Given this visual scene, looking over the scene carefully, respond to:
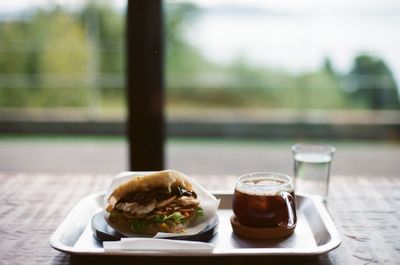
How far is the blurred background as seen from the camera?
511 cm

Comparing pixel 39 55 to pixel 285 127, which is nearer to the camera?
pixel 285 127

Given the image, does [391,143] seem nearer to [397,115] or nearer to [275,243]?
[397,115]

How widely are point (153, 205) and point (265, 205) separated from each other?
0.75 feet

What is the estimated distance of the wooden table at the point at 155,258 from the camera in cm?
106

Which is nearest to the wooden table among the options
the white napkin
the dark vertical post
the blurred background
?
the white napkin

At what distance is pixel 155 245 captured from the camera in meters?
1.05

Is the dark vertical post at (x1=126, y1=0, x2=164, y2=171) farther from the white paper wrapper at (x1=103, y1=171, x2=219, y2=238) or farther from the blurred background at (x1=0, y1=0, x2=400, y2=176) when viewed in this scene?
the blurred background at (x1=0, y1=0, x2=400, y2=176)

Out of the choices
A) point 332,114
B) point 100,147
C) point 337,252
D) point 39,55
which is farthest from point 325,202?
point 39,55

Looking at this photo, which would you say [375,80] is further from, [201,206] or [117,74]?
[201,206]

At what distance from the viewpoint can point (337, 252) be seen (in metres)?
1.10

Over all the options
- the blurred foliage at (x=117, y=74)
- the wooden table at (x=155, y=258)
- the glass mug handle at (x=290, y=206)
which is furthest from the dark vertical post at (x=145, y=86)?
the blurred foliage at (x=117, y=74)

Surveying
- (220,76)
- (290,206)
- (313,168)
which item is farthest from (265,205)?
(220,76)

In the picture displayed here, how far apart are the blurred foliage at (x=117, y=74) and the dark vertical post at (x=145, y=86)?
3.19 m

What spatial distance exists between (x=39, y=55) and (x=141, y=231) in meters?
4.90
